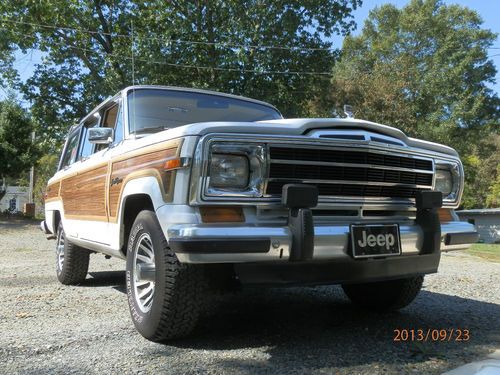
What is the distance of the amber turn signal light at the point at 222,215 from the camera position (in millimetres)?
2988

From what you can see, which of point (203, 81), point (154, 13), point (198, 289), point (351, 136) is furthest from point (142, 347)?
point (154, 13)

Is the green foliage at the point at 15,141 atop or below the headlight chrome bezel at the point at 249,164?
atop

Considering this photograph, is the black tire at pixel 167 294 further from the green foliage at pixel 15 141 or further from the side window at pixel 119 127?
the green foliage at pixel 15 141

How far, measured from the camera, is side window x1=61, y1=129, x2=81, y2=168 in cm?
664

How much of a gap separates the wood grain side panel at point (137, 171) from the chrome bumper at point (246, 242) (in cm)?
40

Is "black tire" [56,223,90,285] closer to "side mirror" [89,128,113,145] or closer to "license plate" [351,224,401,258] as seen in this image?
"side mirror" [89,128,113,145]

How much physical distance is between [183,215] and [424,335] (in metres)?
2.09

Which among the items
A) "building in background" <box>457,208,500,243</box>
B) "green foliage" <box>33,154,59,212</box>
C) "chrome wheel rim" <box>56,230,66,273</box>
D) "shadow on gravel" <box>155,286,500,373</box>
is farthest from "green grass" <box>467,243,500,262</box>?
"green foliage" <box>33,154,59,212</box>

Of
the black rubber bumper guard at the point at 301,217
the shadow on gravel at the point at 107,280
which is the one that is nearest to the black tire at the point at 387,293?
the black rubber bumper guard at the point at 301,217

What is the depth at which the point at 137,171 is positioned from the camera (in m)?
3.62

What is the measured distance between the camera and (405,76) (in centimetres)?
2541

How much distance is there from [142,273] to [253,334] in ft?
3.11

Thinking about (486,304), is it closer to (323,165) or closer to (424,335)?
(424,335)
